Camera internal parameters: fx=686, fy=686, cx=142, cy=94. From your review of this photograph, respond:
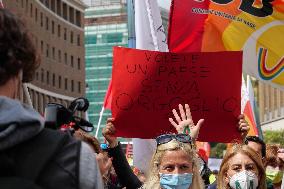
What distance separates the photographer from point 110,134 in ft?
15.9

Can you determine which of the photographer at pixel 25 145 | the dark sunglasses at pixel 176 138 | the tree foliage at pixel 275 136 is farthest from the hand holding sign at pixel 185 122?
the tree foliage at pixel 275 136

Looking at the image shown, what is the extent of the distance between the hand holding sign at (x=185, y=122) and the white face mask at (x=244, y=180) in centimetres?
39

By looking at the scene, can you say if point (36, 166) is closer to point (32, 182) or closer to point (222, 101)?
point (32, 182)

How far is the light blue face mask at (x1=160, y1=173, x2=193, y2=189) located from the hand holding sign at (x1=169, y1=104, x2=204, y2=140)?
707 mm

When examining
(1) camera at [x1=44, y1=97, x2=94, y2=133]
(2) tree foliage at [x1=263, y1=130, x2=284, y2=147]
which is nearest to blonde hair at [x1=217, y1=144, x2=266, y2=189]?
(1) camera at [x1=44, y1=97, x2=94, y2=133]

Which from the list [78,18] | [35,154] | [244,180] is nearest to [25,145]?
[35,154]

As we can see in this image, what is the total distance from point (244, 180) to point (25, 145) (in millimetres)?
2969

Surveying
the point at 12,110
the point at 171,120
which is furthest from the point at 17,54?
the point at 171,120

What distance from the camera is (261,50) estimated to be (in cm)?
774

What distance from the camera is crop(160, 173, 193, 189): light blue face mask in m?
3.91

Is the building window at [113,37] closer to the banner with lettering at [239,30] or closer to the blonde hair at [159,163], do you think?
the banner with lettering at [239,30]

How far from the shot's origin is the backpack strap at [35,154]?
1612 mm

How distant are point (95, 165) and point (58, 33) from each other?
76.6 m

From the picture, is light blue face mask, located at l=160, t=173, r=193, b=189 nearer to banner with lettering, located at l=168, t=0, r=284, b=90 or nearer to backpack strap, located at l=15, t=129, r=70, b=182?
A: backpack strap, located at l=15, t=129, r=70, b=182
